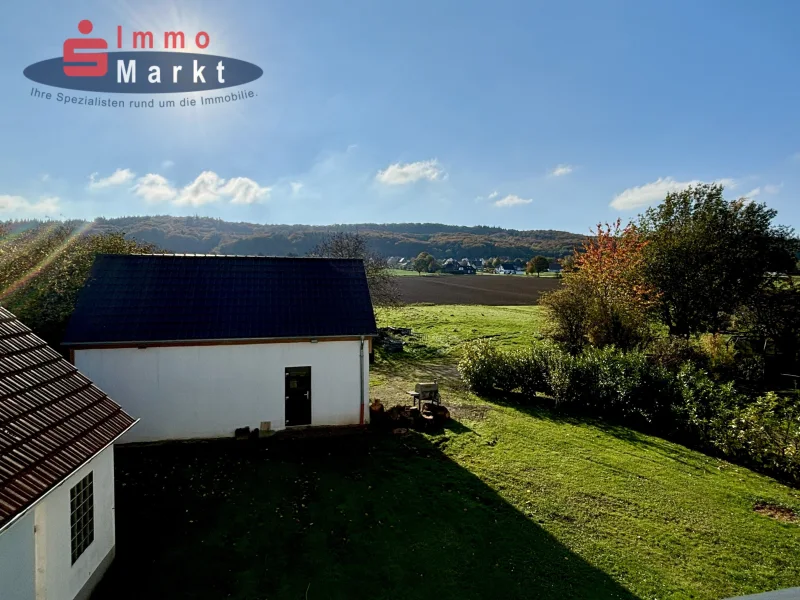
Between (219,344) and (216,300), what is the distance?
179 cm

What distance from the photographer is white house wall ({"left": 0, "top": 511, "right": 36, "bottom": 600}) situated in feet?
16.8

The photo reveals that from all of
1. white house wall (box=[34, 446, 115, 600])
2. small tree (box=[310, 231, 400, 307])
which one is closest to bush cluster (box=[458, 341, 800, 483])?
small tree (box=[310, 231, 400, 307])

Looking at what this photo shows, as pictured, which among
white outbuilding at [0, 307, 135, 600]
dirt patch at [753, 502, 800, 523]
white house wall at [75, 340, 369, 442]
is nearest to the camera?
white outbuilding at [0, 307, 135, 600]

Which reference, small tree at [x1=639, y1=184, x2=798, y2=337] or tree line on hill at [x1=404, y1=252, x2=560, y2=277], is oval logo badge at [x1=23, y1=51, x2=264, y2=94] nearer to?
small tree at [x1=639, y1=184, x2=798, y2=337]

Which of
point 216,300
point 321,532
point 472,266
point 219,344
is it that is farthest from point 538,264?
point 321,532

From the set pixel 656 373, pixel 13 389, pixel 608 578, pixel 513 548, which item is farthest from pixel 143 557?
pixel 656 373

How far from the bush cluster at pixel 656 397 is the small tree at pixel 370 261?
12.8m

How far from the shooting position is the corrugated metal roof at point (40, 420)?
5.21 meters

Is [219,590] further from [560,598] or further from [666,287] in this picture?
[666,287]

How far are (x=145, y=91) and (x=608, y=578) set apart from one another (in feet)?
68.3

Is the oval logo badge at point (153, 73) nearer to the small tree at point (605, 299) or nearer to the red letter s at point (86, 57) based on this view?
the red letter s at point (86, 57)

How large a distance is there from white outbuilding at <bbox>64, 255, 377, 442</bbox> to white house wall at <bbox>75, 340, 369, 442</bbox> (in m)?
0.03

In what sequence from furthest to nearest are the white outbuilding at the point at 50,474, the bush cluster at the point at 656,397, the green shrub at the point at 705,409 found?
1. the green shrub at the point at 705,409
2. the bush cluster at the point at 656,397
3. the white outbuilding at the point at 50,474

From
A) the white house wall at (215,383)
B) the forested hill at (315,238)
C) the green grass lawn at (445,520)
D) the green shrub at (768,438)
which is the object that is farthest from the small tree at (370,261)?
the green shrub at (768,438)
